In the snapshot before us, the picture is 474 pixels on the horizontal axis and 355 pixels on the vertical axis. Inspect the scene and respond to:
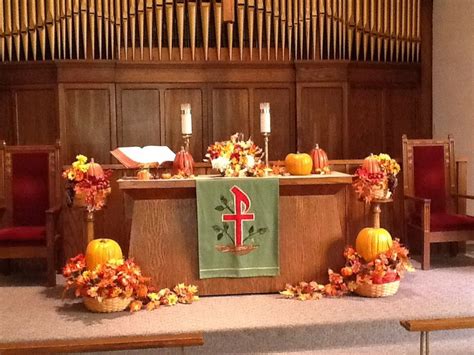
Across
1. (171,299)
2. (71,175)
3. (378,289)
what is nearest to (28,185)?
(71,175)

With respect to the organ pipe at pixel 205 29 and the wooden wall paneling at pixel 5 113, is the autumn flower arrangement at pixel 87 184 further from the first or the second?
the wooden wall paneling at pixel 5 113

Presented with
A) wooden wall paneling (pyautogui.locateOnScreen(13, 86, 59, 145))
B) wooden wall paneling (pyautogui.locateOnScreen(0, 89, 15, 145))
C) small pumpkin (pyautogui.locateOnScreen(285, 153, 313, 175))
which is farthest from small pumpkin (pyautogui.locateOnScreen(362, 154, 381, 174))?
wooden wall paneling (pyautogui.locateOnScreen(0, 89, 15, 145))

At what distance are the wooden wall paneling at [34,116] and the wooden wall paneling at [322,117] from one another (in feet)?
8.86

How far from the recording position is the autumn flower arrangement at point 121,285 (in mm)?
4133

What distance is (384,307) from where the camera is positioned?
4.25 m

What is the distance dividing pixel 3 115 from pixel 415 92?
15.1 ft

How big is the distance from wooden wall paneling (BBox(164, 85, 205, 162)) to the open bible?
85.0 inches

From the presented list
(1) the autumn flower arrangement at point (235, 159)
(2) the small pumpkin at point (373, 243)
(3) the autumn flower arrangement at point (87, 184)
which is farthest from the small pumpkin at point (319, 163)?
(3) the autumn flower arrangement at point (87, 184)

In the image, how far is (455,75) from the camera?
6996 mm

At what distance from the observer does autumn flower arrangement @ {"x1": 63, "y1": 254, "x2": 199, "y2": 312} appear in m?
4.13

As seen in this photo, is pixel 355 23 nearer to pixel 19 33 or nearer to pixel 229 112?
pixel 229 112

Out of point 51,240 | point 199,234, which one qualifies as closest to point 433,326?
point 199,234

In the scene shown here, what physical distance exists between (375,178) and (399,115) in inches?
120

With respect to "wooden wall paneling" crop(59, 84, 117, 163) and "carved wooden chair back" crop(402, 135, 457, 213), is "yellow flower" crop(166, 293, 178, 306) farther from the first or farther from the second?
"wooden wall paneling" crop(59, 84, 117, 163)
